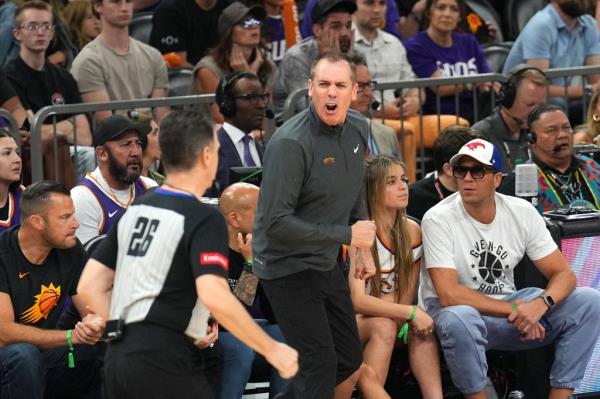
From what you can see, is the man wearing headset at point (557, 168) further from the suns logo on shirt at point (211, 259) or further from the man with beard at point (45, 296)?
the suns logo on shirt at point (211, 259)

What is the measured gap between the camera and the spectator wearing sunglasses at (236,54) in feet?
32.5

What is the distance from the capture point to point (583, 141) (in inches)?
388

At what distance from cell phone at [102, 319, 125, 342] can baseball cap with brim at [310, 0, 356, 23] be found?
5.34 m

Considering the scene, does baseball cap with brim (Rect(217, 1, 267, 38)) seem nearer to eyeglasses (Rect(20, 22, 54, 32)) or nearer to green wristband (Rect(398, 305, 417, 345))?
eyeglasses (Rect(20, 22, 54, 32))

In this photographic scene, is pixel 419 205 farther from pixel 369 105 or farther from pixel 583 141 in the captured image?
pixel 583 141

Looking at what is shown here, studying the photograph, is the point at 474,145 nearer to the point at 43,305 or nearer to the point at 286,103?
the point at 286,103

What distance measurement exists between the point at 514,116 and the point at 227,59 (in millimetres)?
2278

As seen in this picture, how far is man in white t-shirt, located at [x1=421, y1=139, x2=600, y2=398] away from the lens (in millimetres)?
7406

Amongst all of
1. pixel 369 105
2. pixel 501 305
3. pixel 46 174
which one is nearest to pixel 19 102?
pixel 46 174

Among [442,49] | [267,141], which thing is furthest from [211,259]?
[442,49]

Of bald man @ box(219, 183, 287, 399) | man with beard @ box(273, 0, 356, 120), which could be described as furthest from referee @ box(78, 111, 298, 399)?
man with beard @ box(273, 0, 356, 120)

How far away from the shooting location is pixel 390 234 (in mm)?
7641

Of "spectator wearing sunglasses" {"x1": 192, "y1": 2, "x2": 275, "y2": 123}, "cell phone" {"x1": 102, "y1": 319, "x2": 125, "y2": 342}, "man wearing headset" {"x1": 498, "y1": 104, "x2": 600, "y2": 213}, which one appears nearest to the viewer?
"cell phone" {"x1": 102, "y1": 319, "x2": 125, "y2": 342}

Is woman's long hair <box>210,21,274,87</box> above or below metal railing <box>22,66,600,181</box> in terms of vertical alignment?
above
